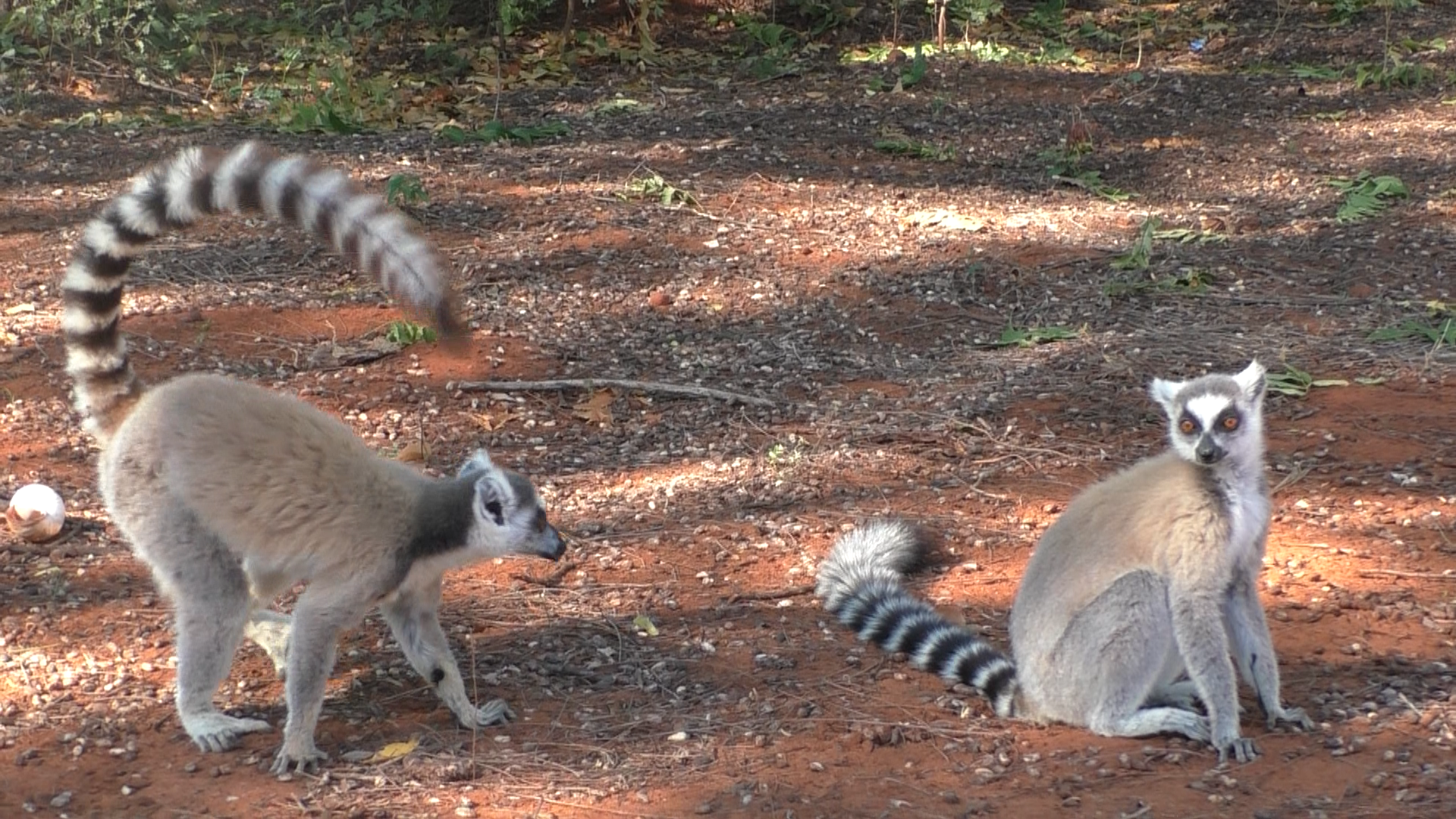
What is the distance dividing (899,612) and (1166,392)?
1.24 m

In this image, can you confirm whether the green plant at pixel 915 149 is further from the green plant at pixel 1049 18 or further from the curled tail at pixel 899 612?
the curled tail at pixel 899 612

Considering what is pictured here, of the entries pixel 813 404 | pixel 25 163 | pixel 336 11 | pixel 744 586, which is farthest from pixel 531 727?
pixel 336 11

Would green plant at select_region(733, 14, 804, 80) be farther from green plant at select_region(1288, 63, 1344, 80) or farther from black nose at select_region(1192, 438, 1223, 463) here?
black nose at select_region(1192, 438, 1223, 463)

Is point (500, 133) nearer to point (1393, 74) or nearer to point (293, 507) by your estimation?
point (293, 507)

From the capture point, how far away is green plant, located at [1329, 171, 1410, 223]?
33.1 feet

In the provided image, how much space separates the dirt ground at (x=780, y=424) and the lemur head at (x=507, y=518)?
65cm

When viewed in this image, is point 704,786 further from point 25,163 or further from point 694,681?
A: point 25,163

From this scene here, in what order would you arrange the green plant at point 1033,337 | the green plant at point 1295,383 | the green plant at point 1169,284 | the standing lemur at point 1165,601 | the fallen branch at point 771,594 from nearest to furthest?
the standing lemur at point 1165,601
the fallen branch at point 771,594
the green plant at point 1295,383
the green plant at point 1033,337
the green plant at point 1169,284

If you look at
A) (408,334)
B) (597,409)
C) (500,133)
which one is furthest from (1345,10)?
(408,334)

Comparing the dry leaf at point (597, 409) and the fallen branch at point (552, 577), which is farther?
the dry leaf at point (597, 409)

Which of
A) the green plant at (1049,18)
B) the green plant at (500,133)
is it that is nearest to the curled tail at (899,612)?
the green plant at (500,133)

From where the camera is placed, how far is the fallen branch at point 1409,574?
217 inches

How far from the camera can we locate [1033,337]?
8.35 meters

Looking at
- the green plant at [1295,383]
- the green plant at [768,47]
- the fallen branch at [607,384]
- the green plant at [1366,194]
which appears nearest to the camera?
the green plant at [1295,383]
